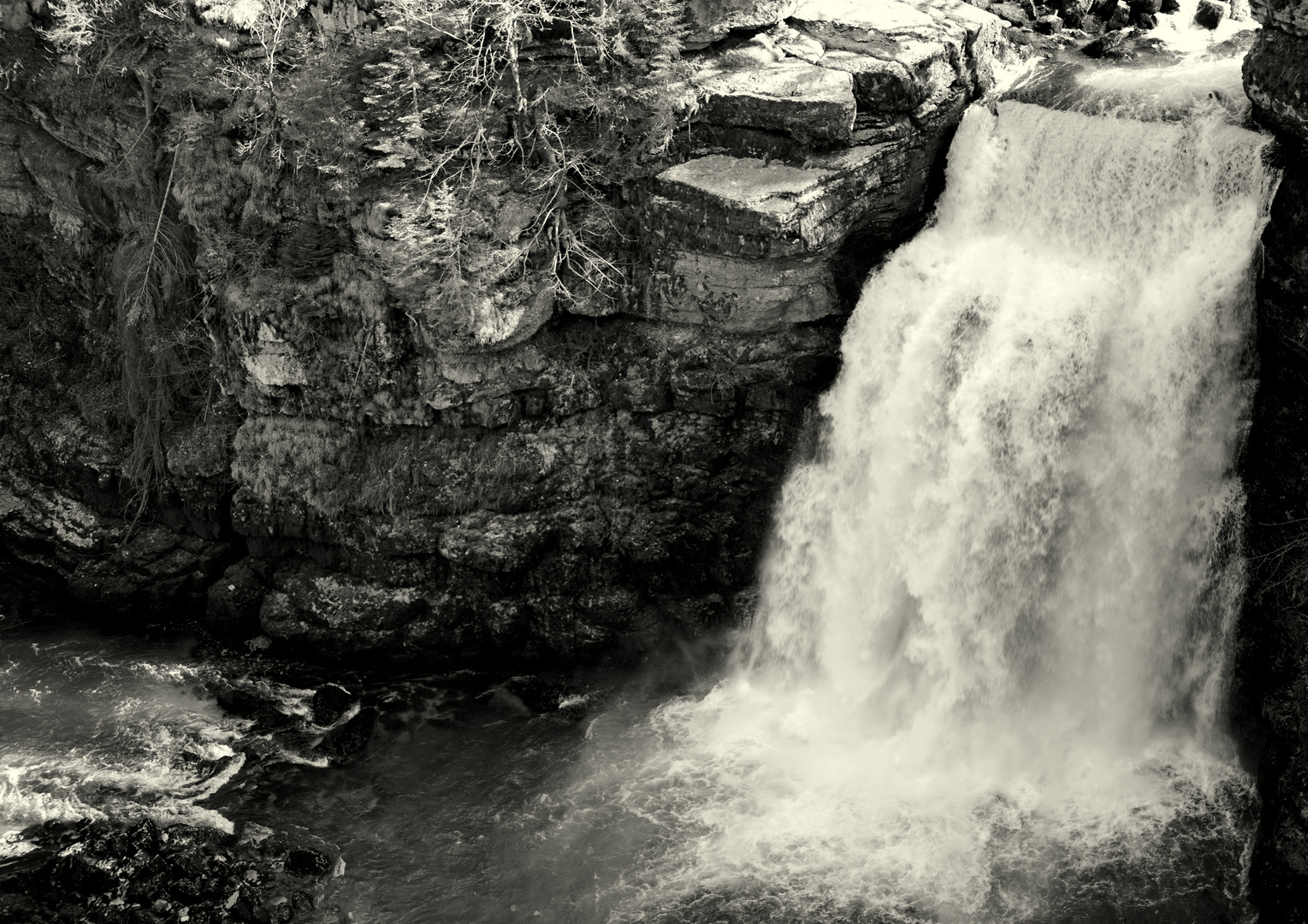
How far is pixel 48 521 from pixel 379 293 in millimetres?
6906

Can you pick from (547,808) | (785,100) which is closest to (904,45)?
(785,100)

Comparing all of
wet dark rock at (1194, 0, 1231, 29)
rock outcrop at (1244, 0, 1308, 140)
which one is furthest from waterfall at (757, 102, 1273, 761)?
wet dark rock at (1194, 0, 1231, 29)

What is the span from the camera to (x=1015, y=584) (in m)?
14.2

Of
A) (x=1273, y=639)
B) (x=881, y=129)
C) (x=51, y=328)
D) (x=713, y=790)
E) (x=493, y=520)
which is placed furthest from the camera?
(x=51, y=328)

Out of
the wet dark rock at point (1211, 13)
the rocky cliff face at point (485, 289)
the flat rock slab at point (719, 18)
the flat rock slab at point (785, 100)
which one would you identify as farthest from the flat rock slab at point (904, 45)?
the wet dark rock at point (1211, 13)

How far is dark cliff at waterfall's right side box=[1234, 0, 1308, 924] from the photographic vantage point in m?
12.3

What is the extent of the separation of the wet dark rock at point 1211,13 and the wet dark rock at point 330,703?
15022 mm

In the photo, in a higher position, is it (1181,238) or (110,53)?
(110,53)

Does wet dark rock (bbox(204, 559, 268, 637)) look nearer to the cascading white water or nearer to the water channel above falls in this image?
the water channel above falls

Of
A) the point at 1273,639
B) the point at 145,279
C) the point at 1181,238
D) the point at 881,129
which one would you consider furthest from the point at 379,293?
the point at 1273,639

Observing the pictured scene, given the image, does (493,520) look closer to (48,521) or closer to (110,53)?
(48,521)

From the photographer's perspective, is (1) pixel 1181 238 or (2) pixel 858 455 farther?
(2) pixel 858 455

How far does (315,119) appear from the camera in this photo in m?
16.0

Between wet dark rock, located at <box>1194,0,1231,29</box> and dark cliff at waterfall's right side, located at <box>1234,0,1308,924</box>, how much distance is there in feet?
13.2
